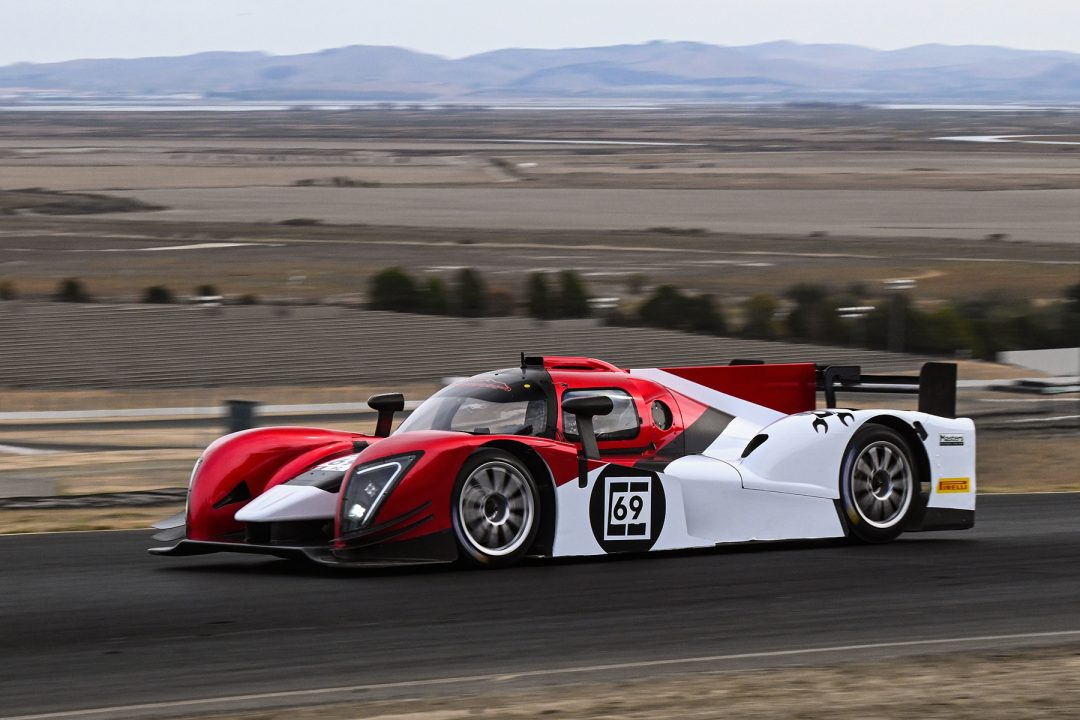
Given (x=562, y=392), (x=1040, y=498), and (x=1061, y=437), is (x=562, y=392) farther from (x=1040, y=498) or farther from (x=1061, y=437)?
(x=1061, y=437)

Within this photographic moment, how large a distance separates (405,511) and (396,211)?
236ft

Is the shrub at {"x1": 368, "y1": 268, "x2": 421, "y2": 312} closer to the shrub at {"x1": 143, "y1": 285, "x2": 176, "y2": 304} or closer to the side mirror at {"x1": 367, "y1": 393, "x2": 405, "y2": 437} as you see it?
the shrub at {"x1": 143, "y1": 285, "x2": 176, "y2": 304}

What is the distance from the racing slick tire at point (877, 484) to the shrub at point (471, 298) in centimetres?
2763

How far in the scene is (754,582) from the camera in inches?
393

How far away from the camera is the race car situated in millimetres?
9820

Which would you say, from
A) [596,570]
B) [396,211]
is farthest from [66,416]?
[396,211]

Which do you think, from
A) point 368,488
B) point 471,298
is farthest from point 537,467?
point 471,298

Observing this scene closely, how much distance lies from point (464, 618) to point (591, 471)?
1880 mm

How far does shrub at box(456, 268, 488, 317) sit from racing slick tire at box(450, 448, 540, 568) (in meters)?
29.0

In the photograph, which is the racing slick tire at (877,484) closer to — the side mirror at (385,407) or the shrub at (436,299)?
the side mirror at (385,407)

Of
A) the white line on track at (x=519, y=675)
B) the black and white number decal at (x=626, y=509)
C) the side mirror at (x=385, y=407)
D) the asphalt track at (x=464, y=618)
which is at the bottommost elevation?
the white line on track at (x=519, y=675)

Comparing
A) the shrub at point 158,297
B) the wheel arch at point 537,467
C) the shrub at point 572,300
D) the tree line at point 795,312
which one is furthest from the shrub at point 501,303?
the wheel arch at point 537,467

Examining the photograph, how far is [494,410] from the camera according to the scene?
10.7 m

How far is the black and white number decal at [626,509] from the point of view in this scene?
10430mm
